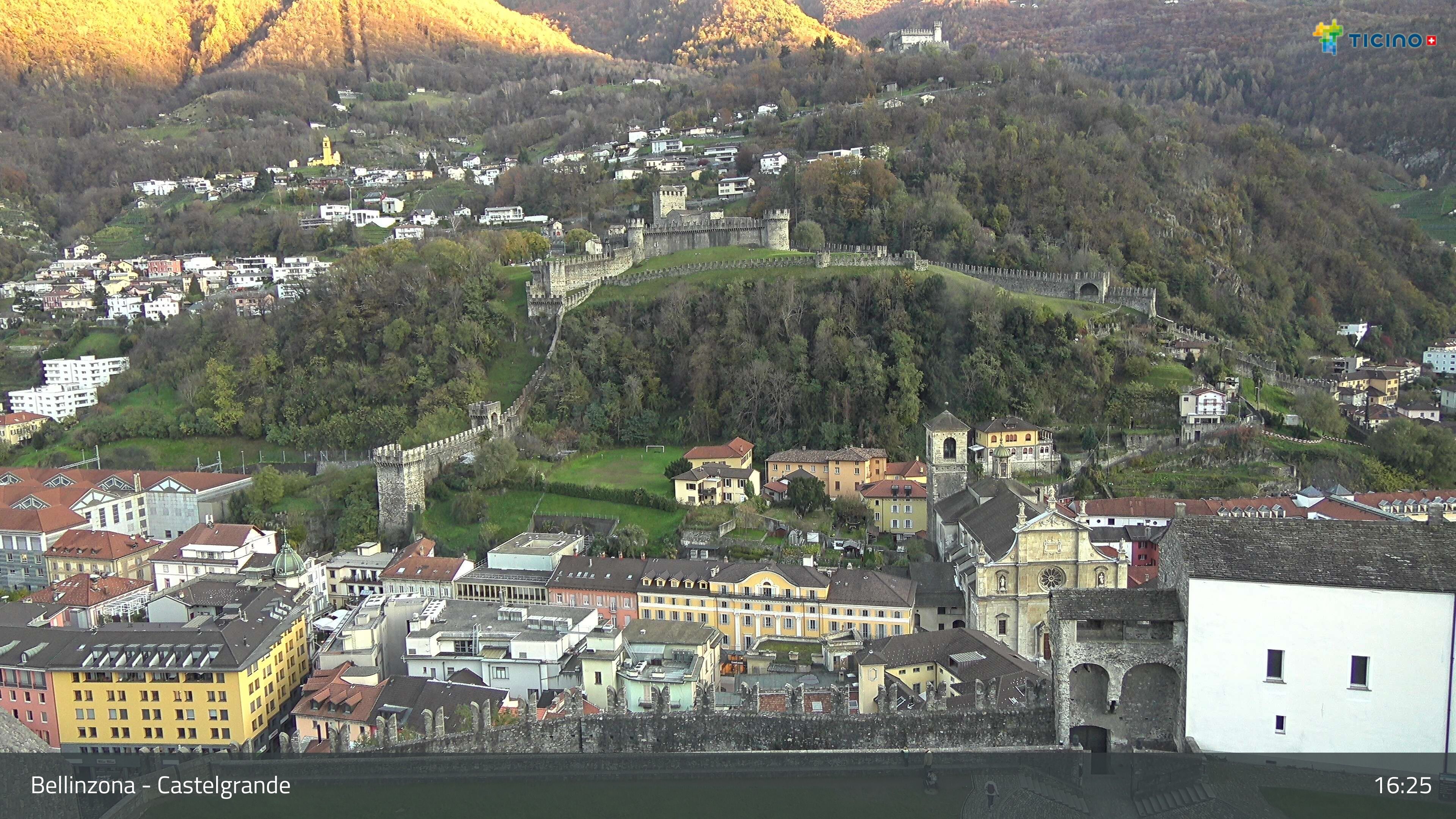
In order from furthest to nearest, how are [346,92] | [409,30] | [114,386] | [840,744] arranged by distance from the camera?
[409,30], [346,92], [114,386], [840,744]

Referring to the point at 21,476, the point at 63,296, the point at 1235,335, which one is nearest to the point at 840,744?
the point at 1235,335

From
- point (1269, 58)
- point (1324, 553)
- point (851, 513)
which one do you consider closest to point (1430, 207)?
point (1269, 58)

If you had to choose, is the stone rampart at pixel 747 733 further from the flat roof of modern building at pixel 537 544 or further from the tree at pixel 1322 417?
the tree at pixel 1322 417

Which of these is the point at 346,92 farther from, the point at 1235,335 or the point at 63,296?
the point at 1235,335

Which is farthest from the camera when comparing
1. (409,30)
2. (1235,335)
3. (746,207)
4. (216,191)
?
(409,30)

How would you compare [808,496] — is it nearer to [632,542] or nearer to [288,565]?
[632,542]
